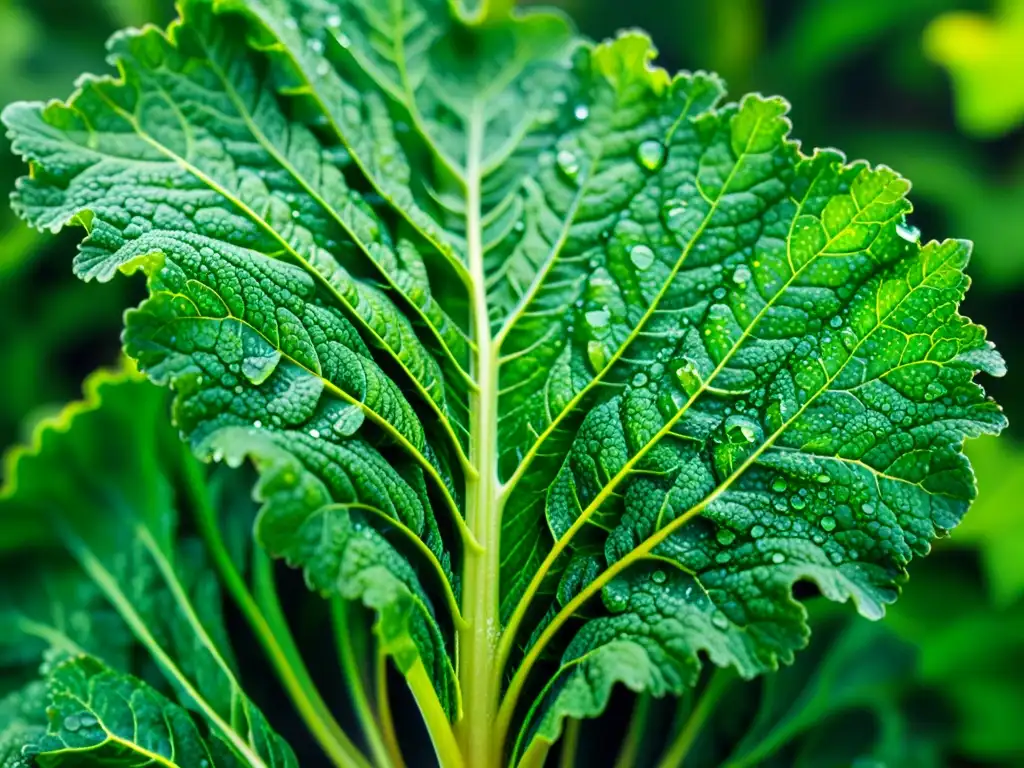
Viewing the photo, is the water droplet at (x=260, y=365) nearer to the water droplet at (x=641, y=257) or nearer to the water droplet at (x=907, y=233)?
the water droplet at (x=641, y=257)

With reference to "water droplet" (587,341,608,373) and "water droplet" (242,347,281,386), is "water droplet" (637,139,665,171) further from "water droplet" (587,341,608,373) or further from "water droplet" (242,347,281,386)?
"water droplet" (242,347,281,386)

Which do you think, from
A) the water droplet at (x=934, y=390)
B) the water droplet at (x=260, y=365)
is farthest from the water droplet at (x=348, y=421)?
the water droplet at (x=934, y=390)

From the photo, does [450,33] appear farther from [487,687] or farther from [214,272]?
[487,687]

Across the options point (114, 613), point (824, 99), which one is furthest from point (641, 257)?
point (824, 99)

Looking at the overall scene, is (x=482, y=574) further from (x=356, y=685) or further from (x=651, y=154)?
(x=651, y=154)

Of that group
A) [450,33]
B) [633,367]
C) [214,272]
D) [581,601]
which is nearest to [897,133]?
[450,33]

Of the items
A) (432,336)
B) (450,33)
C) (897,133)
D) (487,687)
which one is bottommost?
(487,687)
